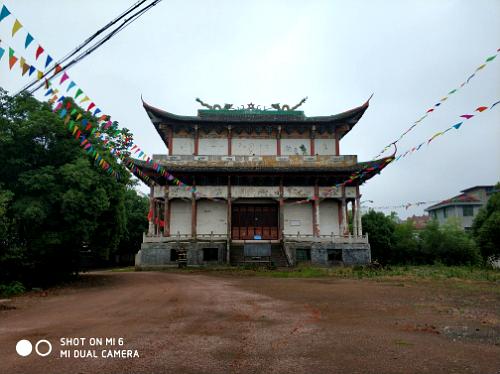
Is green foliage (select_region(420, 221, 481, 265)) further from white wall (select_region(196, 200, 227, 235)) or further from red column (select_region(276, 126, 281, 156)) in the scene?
white wall (select_region(196, 200, 227, 235))

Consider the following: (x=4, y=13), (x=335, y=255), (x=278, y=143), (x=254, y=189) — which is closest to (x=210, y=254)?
(x=254, y=189)

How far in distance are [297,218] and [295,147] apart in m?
6.49

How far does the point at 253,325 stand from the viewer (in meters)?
7.52

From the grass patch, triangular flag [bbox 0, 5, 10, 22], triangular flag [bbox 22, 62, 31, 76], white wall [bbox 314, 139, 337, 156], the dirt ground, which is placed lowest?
the grass patch

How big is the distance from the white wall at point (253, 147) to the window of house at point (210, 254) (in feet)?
30.3

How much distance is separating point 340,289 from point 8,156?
47.8ft

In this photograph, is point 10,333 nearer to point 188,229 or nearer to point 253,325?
point 253,325

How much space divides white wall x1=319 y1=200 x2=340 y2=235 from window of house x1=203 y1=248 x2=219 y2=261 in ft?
30.6

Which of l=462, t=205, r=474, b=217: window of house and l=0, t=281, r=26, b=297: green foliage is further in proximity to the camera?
l=462, t=205, r=474, b=217: window of house

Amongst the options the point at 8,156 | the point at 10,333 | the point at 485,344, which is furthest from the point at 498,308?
the point at 8,156

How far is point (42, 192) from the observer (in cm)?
1402

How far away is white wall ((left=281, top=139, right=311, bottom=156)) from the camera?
31047mm

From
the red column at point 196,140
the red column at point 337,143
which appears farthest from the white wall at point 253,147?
the red column at point 337,143

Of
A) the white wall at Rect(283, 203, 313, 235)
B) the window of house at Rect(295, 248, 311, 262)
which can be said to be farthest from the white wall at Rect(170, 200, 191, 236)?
the window of house at Rect(295, 248, 311, 262)
